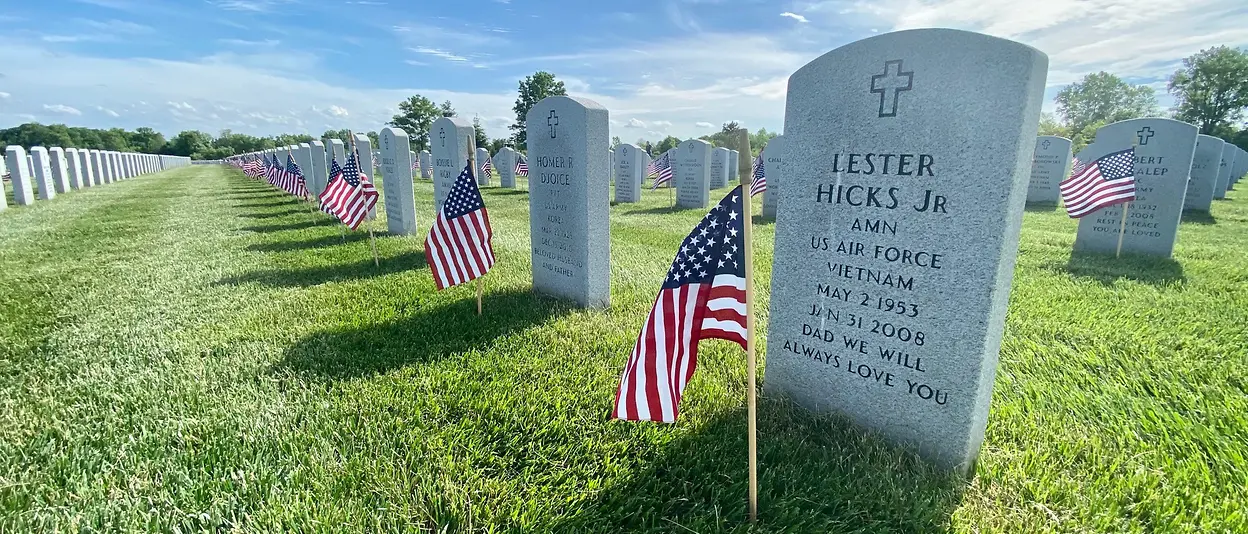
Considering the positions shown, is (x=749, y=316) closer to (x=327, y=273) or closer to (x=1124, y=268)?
(x=327, y=273)

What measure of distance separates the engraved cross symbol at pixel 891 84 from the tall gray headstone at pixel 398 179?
8265 millimetres

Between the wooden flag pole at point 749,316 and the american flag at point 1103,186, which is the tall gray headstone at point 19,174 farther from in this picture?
the american flag at point 1103,186

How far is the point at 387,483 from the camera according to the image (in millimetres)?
2680

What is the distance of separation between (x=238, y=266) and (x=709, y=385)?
7122 mm

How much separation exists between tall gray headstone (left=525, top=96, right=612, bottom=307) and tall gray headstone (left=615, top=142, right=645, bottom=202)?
36.5 ft

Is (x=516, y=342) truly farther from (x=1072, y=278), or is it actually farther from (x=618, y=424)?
(x=1072, y=278)

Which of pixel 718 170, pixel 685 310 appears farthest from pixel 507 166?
pixel 685 310

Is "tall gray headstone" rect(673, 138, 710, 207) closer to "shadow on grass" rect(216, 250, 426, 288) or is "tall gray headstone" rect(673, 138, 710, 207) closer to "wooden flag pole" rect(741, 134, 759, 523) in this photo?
"shadow on grass" rect(216, 250, 426, 288)

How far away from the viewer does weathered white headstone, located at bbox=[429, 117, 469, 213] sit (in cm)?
965

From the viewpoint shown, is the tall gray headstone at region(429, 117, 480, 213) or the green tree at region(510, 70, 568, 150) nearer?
the tall gray headstone at region(429, 117, 480, 213)

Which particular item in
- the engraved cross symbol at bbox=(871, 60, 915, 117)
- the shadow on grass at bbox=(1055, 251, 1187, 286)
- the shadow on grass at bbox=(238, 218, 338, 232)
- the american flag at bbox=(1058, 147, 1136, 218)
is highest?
the engraved cross symbol at bbox=(871, 60, 915, 117)

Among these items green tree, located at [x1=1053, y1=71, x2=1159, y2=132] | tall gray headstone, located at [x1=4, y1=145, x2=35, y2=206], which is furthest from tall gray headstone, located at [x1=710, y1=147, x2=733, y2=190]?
green tree, located at [x1=1053, y1=71, x2=1159, y2=132]

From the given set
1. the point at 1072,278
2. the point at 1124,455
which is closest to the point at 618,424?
the point at 1124,455

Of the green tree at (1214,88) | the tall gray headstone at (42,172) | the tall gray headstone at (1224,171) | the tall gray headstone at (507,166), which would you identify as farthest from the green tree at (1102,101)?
the tall gray headstone at (42,172)
